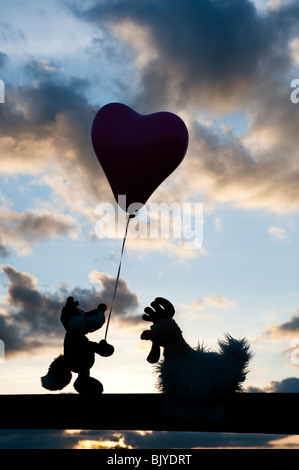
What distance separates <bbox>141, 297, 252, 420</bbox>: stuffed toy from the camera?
5.10 meters

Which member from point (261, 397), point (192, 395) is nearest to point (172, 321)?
point (192, 395)

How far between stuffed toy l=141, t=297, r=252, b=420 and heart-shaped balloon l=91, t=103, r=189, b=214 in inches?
53.0

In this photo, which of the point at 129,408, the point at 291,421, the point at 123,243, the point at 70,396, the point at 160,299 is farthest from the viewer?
the point at 123,243

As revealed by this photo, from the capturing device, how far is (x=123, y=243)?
19.8 ft

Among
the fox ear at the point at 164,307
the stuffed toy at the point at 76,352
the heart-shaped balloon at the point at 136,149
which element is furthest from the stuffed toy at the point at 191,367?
the heart-shaped balloon at the point at 136,149

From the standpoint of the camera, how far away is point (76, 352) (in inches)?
230

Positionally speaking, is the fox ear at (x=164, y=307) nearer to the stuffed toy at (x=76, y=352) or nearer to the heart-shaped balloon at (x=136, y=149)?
the stuffed toy at (x=76, y=352)

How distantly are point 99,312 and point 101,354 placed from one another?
455mm

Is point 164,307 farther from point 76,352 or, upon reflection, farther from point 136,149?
point 136,149

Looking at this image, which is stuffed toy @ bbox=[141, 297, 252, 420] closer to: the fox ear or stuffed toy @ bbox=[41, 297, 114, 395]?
the fox ear

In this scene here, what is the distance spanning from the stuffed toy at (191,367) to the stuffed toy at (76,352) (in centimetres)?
61

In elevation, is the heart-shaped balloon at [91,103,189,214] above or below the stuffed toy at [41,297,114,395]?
above

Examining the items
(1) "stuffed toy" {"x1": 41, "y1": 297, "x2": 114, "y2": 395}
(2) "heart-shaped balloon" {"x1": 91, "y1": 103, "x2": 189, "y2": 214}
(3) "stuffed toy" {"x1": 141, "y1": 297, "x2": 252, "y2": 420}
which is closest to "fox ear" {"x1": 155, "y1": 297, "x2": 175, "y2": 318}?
(3) "stuffed toy" {"x1": 141, "y1": 297, "x2": 252, "y2": 420}
